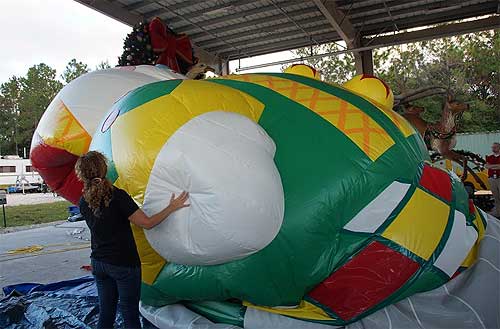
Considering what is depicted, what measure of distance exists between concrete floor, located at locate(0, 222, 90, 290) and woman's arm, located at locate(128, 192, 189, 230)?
2.53 metres

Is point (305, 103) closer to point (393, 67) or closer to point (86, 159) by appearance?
point (86, 159)

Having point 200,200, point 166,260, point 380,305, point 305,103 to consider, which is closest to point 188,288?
point 166,260

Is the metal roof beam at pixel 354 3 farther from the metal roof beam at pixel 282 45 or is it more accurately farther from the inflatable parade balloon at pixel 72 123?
the inflatable parade balloon at pixel 72 123

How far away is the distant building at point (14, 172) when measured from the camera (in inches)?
1005

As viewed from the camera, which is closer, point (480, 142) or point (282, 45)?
point (282, 45)

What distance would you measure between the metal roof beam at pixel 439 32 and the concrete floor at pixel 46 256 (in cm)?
673

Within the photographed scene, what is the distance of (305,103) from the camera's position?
101 inches

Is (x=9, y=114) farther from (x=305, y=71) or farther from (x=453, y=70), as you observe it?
(x=305, y=71)

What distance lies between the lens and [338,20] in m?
8.38

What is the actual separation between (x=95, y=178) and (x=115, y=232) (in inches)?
11.1

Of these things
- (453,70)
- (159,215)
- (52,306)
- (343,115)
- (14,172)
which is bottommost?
(52,306)

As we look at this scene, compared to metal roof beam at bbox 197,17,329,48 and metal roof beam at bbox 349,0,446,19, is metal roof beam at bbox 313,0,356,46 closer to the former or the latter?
metal roof beam at bbox 349,0,446,19

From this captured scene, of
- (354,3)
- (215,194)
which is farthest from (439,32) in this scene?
(215,194)

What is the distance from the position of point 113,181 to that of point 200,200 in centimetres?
51
